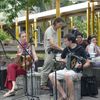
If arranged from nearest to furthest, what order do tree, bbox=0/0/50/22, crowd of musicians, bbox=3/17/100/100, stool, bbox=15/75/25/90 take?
1. crowd of musicians, bbox=3/17/100/100
2. stool, bbox=15/75/25/90
3. tree, bbox=0/0/50/22

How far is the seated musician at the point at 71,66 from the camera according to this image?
26.8 ft

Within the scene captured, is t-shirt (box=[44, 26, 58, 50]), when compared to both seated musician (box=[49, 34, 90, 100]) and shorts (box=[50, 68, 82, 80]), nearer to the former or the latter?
seated musician (box=[49, 34, 90, 100])

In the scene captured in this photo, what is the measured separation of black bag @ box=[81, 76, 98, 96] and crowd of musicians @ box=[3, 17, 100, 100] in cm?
48

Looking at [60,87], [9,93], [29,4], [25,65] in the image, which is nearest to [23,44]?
[25,65]

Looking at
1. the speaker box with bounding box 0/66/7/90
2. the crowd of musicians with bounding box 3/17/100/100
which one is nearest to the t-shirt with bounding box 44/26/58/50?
the crowd of musicians with bounding box 3/17/100/100

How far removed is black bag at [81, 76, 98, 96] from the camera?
9336 millimetres

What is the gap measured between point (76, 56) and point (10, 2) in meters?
6.18

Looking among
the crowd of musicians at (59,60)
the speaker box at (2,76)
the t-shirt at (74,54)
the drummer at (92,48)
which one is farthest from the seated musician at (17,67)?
the drummer at (92,48)

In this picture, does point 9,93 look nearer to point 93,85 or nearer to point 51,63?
point 51,63

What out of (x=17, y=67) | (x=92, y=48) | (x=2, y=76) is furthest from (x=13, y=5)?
(x=17, y=67)

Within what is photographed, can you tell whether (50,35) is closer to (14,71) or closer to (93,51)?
(14,71)

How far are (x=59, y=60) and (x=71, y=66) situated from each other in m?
0.32

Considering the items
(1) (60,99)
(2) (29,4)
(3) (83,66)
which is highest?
(2) (29,4)

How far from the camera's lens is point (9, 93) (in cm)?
971
